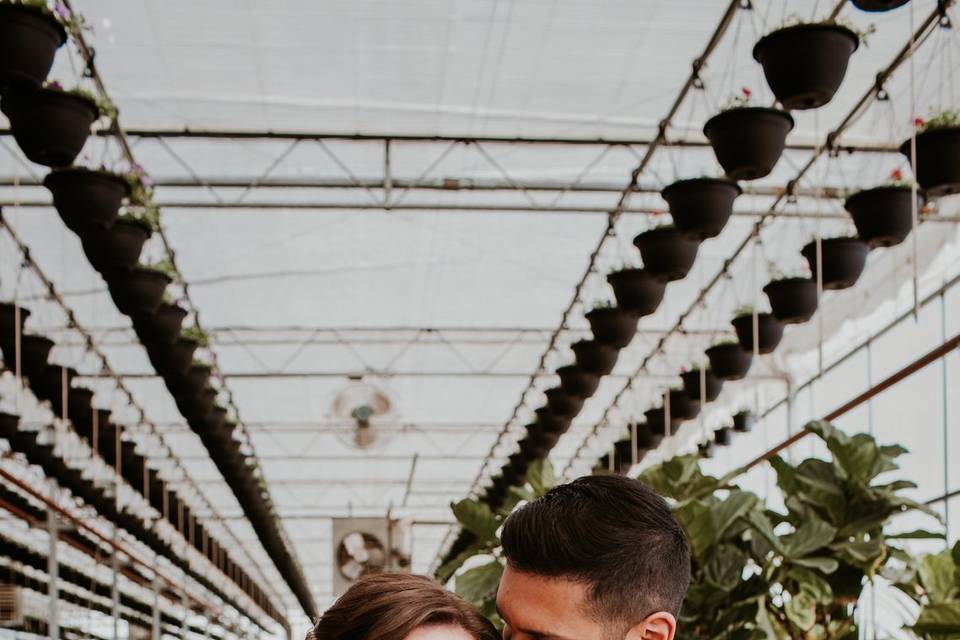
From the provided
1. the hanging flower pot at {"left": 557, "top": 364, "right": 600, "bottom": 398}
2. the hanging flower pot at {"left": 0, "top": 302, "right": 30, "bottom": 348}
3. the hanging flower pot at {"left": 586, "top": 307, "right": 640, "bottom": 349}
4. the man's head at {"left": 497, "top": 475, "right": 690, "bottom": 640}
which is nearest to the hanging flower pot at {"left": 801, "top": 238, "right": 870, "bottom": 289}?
the hanging flower pot at {"left": 586, "top": 307, "right": 640, "bottom": 349}

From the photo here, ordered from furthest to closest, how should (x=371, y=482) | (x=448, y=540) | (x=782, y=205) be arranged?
(x=448, y=540)
(x=371, y=482)
(x=782, y=205)

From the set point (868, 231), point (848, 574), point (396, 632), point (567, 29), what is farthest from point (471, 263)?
point (396, 632)

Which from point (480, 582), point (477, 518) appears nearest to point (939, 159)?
point (477, 518)

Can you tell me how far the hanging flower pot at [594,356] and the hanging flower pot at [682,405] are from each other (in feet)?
5.53

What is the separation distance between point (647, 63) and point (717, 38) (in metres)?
1.02

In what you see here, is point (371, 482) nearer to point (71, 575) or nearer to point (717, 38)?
point (71, 575)

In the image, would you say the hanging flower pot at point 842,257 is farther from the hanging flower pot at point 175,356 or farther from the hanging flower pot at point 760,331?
the hanging flower pot at point 175,356

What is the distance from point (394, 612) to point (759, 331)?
7.49 meters

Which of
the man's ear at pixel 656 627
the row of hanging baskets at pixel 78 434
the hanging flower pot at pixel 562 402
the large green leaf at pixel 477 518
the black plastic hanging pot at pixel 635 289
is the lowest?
the man's ear at pixel 656 627

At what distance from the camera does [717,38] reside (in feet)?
24.1

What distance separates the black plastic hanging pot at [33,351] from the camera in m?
9.36

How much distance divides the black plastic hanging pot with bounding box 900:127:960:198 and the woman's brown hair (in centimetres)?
384

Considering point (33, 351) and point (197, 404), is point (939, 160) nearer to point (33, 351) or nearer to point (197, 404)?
point (33, 351)

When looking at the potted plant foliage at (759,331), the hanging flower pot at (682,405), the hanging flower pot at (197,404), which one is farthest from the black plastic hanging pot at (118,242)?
the hanging flower pot at (682,405)
